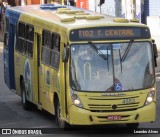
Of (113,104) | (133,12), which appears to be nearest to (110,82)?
(113,104)

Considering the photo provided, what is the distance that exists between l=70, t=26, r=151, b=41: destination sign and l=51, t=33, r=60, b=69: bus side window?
1083mm

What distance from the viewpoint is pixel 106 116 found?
55.3 ft

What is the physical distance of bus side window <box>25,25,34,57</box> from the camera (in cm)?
2101

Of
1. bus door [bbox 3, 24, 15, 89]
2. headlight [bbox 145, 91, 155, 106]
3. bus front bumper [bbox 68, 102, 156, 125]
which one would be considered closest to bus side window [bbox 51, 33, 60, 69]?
bus front bumper [bbox 68, 102, 156, 125]

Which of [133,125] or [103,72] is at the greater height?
[103,72]

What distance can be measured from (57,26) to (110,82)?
7.00 feet

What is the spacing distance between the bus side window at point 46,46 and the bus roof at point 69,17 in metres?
0.34

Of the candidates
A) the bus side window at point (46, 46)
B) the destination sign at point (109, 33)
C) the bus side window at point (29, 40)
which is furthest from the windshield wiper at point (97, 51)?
the bus side window at point (29, 40)

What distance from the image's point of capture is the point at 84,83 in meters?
17.1

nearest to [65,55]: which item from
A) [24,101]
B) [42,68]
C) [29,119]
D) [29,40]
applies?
[42,68]

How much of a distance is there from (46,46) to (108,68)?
2.77 meters

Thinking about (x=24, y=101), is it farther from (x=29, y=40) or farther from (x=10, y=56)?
(x=10, y=56)

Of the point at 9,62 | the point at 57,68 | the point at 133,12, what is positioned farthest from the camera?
the point at 133,12

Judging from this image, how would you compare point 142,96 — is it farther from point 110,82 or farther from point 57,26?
point 57,26
